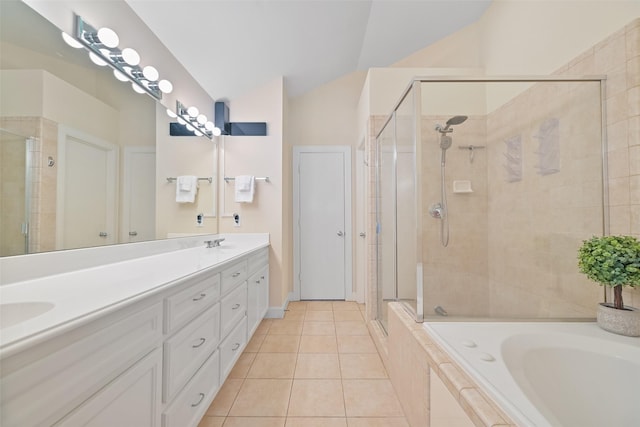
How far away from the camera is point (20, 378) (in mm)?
513

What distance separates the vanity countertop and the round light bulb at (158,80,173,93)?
1.27 m

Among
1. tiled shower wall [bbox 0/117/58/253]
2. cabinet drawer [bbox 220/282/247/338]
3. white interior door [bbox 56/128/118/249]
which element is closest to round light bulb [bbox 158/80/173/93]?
white interior door [bbox 56/128/118/249]

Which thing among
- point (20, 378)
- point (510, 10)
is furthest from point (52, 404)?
point (510, 10)

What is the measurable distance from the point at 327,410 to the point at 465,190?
1.81 metres

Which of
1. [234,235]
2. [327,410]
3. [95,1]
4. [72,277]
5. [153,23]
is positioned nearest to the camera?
[72,277]

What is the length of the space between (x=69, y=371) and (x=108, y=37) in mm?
1609

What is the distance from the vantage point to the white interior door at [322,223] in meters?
3.38

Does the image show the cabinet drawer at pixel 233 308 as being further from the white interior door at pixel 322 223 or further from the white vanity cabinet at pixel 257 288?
the white interior door at pixel 322 223

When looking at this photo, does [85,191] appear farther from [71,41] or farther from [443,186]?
[443,186]

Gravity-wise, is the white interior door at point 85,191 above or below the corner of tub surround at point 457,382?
above

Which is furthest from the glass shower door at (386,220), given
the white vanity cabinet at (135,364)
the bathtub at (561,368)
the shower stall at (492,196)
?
the white vanity cabinet at (135,364)

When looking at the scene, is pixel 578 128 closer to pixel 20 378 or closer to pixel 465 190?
pixel 465 190

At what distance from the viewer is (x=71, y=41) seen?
4.03ft

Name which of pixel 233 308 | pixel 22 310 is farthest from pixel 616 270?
pixel 22 310
